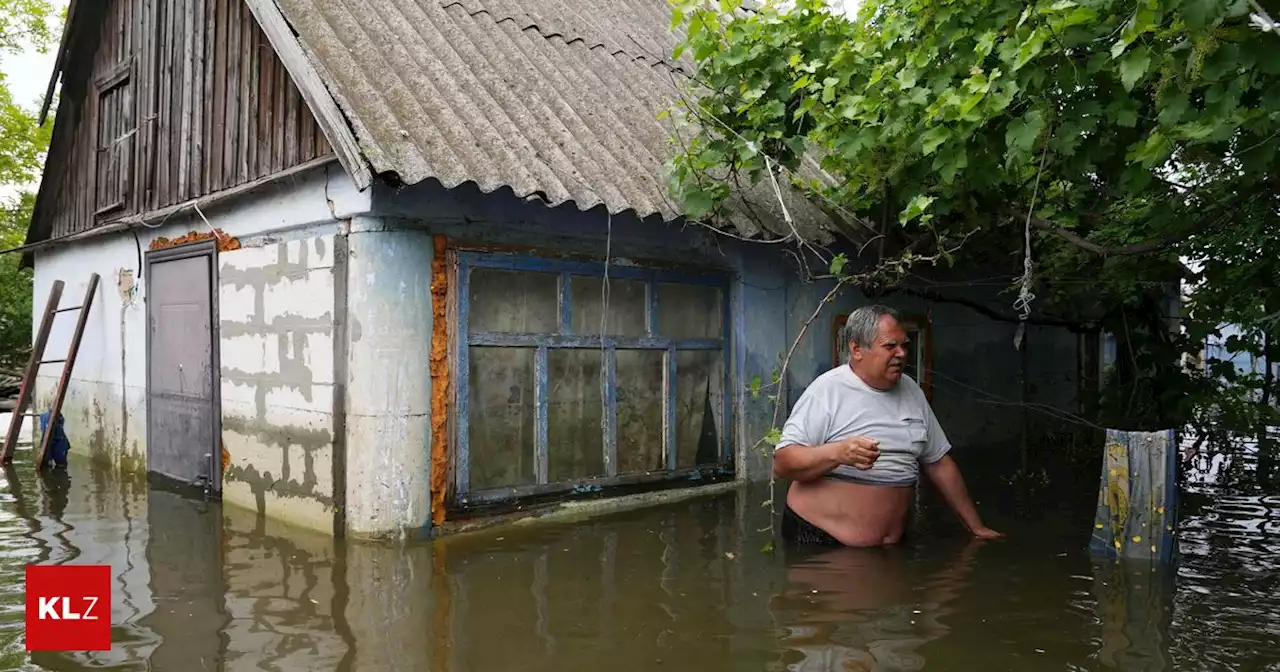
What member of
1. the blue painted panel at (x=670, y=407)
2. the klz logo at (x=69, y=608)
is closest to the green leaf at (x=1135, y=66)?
the blue painted panel at (x=670, y=407)

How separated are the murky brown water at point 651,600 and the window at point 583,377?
716 millimetres

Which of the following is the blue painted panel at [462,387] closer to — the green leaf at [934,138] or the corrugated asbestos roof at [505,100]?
the corrugated asbestos roof at [505,100]

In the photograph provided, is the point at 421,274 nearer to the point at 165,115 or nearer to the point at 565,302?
the point at 565,302

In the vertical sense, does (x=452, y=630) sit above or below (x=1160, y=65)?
below

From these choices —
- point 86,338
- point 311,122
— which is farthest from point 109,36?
point 311,122

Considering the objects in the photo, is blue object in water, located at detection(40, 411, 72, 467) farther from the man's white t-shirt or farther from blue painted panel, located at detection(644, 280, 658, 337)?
the man's white t-shirt

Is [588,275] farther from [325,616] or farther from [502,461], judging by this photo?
[325,616]

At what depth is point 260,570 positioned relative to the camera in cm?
562

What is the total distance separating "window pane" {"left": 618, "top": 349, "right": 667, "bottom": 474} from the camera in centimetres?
783

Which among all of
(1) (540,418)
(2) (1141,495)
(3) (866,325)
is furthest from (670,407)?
(2) (1141,495)

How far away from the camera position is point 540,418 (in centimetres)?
722

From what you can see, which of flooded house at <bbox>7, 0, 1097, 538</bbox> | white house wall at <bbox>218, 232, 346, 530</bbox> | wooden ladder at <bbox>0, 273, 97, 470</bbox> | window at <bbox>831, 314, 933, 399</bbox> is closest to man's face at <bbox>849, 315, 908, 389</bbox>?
flooded house at <bbox>7, 0, 1097, 538</bbox>

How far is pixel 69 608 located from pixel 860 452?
14.0 ft

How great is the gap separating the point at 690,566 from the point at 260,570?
8.83ft
